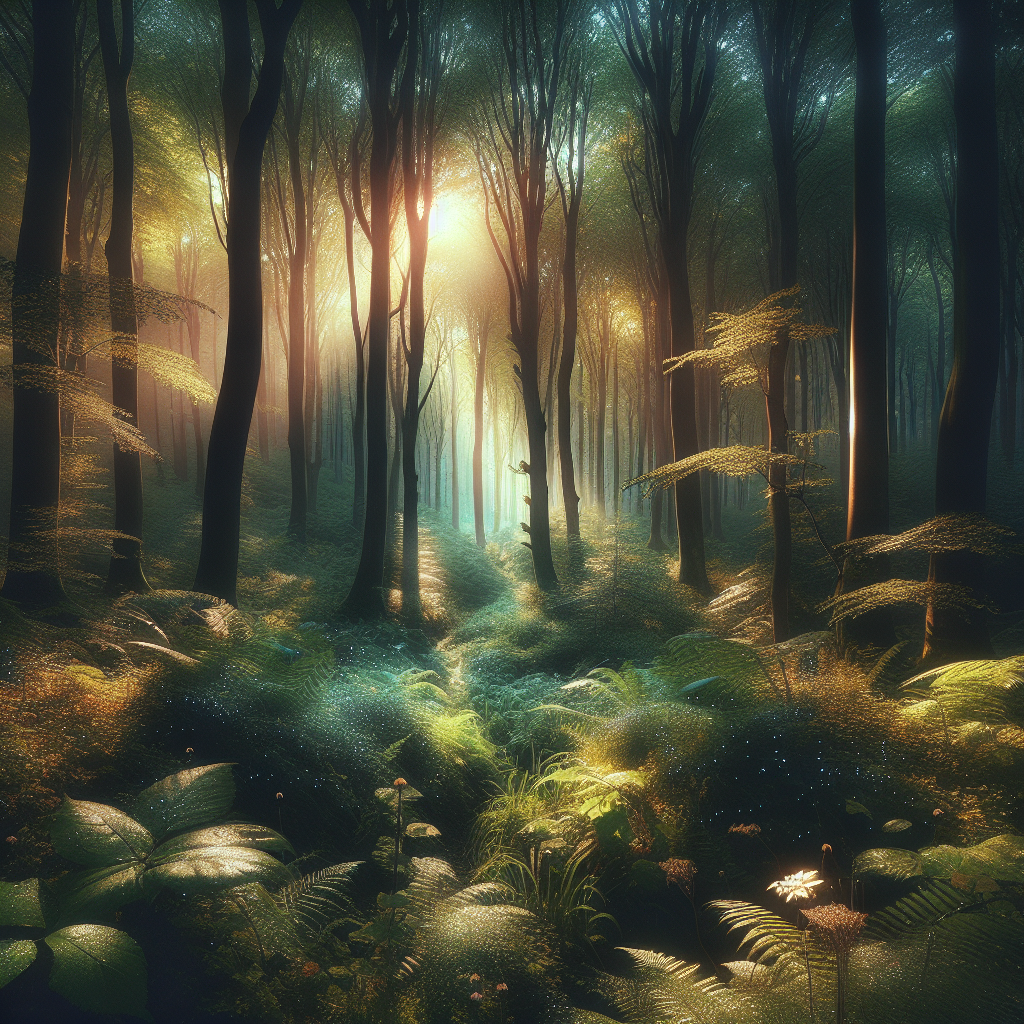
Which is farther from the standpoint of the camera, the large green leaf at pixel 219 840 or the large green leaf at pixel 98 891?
the large green leaf at pixel 219 840

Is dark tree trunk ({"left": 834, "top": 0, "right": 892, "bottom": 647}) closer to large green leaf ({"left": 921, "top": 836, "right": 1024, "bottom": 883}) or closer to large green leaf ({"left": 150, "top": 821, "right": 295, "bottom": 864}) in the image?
large green leaf ({"left": 921, "top": 836, "right": 1024, "bottom": 883})

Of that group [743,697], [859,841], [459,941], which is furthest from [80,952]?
[743,697]

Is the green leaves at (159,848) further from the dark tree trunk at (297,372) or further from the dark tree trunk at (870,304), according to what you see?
the dark tree trunk at (297,372)

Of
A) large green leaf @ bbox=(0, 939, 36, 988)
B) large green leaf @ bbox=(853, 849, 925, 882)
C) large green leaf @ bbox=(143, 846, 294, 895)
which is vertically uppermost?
large green leaf @ bbox=(143, 846, 294, 895)

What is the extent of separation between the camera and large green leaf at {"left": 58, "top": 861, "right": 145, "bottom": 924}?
1833 mm

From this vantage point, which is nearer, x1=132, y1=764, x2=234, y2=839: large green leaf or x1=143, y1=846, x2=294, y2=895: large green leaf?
x1=143, y1=846, x2=294, y2=895: large green leaf

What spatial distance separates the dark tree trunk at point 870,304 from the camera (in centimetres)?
602

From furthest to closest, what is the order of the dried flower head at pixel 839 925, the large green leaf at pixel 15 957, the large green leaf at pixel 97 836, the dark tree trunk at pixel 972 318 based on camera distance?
the dark tree trunk at pixel 972 318 < the large green leaf at pixel 97 836 < the dried flower head at pixel 839 925 < the large green leaf at pixel 15 957

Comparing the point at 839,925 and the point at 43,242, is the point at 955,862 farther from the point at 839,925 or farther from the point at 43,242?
the point at 43,242

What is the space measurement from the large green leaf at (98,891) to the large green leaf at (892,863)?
9.04 ft

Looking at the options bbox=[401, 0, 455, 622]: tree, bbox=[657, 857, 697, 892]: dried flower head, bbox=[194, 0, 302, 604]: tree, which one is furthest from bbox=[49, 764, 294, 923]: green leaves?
bbox=[401, 0, 455, 622]: tree

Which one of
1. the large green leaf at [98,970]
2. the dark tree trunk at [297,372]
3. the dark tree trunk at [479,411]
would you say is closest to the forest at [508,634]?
the large green leaf at [98,970]

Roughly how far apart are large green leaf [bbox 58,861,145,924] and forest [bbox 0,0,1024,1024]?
0.06ft

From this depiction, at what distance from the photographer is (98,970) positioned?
1660 millimetres
